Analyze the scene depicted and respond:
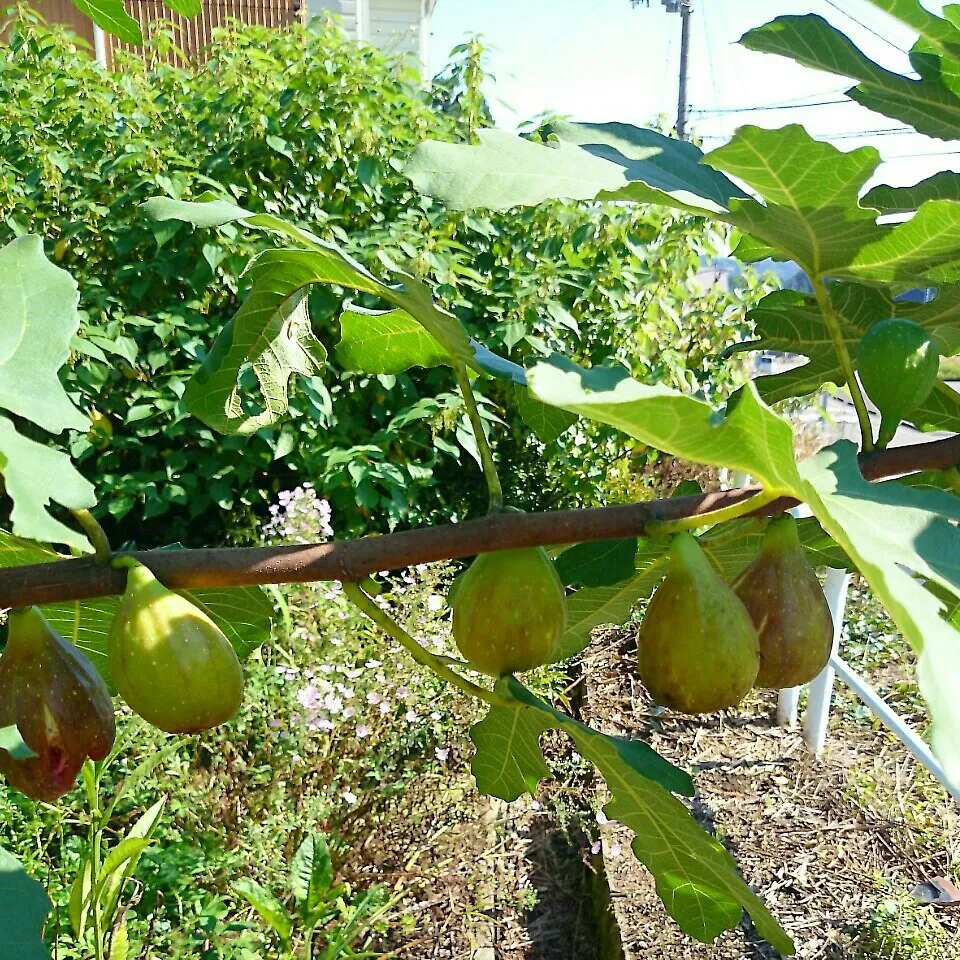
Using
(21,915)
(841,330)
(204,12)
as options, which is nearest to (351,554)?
(21,915)

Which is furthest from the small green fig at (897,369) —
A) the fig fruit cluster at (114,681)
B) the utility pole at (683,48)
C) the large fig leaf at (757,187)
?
the utility pole at (683,48)

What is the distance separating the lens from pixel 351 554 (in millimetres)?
542

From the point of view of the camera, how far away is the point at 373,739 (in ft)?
8.99

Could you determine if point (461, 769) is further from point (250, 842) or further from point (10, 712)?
point (10, 712)

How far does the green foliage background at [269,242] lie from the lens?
340 centimetres

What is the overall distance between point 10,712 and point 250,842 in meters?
2.12

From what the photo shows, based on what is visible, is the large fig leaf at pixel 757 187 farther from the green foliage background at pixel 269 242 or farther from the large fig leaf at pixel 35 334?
the green foliage background at pixel 269 242

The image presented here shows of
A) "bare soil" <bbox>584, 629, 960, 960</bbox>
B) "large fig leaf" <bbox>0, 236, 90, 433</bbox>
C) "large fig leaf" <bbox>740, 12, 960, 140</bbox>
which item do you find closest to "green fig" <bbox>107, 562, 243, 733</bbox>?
"large fig leaf" <bbox>0, 236, 90, 433</bbox>

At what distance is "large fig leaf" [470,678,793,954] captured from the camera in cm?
61

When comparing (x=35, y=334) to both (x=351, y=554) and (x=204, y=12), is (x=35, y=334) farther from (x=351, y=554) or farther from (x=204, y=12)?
(x=204, y=12)

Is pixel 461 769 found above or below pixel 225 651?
below

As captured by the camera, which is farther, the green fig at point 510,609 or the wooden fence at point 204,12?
the wooden fence at point 204,12

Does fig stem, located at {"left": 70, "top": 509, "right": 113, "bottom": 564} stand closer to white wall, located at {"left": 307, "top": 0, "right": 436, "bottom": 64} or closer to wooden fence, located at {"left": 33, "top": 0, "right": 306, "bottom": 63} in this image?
wooden fence, located at {"left": 33, "top": 0, "right": 306, "bottom": 63}

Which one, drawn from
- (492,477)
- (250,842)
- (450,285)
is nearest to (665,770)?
(492,477)
